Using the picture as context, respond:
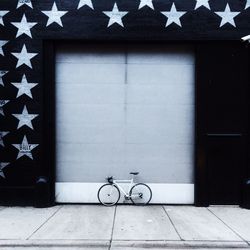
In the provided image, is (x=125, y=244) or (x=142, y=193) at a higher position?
(x=142, y=193)

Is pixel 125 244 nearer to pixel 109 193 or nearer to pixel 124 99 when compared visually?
pixel 109 193

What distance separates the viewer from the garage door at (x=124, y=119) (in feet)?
32.3

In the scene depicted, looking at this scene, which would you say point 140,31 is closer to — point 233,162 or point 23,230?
point 233,162

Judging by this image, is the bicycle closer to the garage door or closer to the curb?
the garage door

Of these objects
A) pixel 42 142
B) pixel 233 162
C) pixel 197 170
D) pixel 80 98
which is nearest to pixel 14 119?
pixel 42 142

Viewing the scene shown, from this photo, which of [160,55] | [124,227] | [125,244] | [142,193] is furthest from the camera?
[160,55]

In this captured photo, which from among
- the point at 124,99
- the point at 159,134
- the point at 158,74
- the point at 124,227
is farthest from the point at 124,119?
the point at 124,227

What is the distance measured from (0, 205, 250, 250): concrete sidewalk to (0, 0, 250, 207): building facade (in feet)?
2.35

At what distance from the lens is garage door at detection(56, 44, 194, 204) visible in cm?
985

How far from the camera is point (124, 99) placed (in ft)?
32.4

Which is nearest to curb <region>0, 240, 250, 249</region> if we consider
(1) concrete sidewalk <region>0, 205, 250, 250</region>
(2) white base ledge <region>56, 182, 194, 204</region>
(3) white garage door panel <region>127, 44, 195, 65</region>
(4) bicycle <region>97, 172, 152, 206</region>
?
(1) concrete sidewalk <region>0, 205, 250, 250</region>

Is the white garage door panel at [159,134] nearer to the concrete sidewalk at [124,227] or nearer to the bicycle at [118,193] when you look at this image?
the bicycle at [118,193]

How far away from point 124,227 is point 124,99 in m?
3.66

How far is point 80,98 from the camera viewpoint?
9.90 meters
